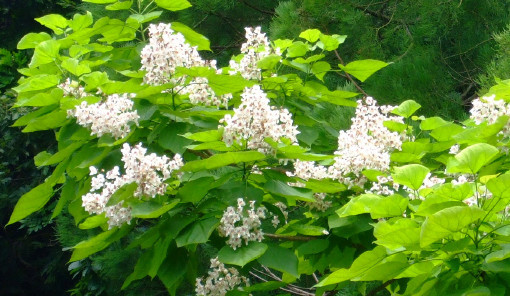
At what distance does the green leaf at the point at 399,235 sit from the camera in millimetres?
1172

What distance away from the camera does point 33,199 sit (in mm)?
1914

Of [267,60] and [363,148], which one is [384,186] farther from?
[267,60]

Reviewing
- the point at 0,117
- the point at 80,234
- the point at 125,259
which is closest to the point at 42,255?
the point at 0,117

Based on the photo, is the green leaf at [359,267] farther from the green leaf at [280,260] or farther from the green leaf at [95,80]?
the green leaf at [95,80]

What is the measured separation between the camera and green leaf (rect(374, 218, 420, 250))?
3.84ft

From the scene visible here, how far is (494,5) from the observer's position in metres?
3.91

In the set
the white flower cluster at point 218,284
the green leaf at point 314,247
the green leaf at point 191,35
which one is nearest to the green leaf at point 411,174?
the green leaf at point 314,247

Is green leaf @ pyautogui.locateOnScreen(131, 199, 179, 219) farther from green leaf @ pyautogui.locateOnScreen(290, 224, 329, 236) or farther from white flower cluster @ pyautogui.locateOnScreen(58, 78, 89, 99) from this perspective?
white flower cluster @ pyautogui.locateOnScreen(58, 78, 89, 99)

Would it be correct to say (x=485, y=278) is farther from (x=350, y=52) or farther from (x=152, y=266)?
(x=350, y=52)

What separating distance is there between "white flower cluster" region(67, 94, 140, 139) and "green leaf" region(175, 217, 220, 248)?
12.1 inches

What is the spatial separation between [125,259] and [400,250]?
3314 mm

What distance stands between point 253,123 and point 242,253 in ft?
0.89

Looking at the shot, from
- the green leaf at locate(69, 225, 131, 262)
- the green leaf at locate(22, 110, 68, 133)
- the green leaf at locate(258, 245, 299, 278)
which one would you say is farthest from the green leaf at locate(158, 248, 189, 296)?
the green leaf at locate(22, 110, 68, 133)

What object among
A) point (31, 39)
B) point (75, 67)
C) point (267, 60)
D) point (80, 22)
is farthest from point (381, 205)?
point (31, 39)
